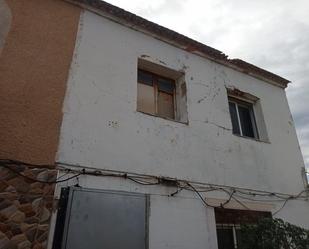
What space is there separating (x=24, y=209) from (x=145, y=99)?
2874mm

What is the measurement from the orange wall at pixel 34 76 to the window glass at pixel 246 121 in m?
4.24

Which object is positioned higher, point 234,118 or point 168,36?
point 168,36

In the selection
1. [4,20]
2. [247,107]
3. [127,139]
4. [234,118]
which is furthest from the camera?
[247,107]

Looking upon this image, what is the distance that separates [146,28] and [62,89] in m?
2.46

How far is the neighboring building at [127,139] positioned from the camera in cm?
348

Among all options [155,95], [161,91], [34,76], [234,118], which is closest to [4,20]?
[34,76]

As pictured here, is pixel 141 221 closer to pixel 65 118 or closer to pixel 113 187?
pixel 113 187

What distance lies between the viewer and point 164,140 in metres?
4.71

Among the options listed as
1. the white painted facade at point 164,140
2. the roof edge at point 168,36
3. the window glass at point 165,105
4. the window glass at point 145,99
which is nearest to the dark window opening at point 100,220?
the white painted facade at point 164,140

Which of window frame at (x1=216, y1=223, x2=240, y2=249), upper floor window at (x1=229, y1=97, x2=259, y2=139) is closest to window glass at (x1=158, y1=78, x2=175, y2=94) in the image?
upper floor window at (x1=229, y1=97, x2=259, y2=139)

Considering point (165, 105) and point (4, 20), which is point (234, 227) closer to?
point (165, 105)

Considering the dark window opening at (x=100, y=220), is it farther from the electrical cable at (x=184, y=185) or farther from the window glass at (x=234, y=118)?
the window glass at (x=234, y=118)

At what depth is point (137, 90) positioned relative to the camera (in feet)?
17.0

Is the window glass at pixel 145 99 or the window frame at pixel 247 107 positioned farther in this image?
the window frame at pixel 247 107
